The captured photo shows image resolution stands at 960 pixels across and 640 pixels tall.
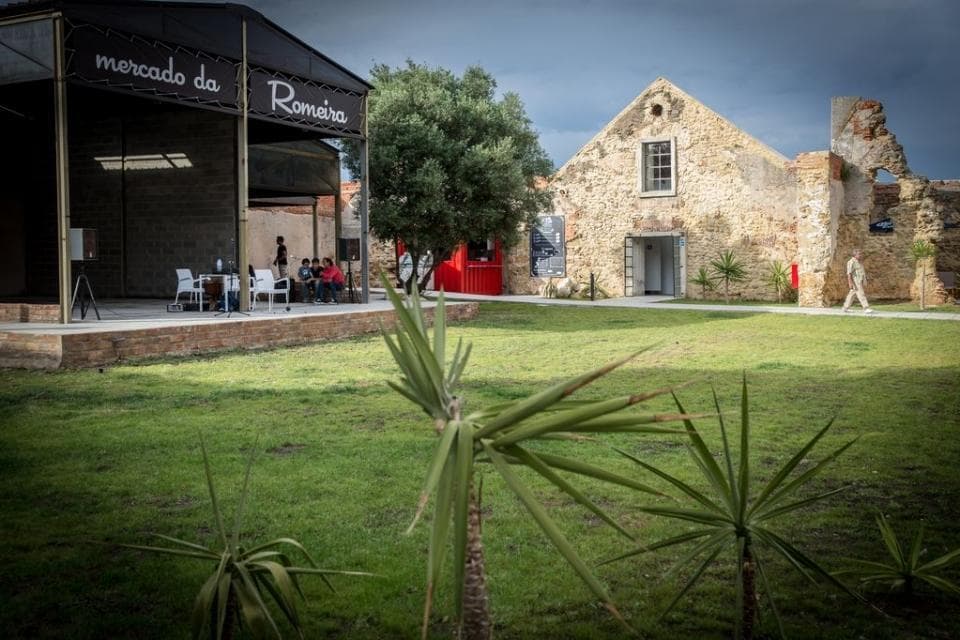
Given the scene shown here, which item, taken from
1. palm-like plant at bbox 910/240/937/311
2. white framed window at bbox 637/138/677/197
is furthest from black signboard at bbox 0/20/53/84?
palm-like plant at bbox 910/240/937/311

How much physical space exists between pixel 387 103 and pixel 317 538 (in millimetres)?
16436

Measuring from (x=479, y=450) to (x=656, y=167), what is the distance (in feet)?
75.2

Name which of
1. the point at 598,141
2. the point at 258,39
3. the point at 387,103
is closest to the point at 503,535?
the point at 258,39

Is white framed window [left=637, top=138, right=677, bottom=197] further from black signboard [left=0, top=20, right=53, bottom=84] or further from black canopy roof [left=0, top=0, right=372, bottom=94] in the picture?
black signboard [left=0, top=20, right=53, bottom=84]

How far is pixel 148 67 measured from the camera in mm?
11555

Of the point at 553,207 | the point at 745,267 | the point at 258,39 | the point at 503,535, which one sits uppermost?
the point at 258,39

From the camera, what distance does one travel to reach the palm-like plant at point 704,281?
74.7 feet

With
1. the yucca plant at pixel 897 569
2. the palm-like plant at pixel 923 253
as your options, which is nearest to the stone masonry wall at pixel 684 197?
the palm-like plant at pixel 923 253

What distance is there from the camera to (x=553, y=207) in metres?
24.7

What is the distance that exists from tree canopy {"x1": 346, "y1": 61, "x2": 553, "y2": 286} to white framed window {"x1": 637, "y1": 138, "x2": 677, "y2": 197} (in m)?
4.42

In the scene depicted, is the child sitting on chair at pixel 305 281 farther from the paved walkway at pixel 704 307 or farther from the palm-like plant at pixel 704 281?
the palm-like plant at pixel 704 281

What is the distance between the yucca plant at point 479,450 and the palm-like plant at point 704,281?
2159cm

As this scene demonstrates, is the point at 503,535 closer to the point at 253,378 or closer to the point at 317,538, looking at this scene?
the point at 317,538

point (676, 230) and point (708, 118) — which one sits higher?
point (708, 118)
